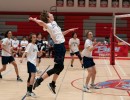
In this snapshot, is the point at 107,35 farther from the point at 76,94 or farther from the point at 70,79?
the point at 76,94

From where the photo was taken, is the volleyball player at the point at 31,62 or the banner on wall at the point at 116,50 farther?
the banner on wall at the point at 116,50

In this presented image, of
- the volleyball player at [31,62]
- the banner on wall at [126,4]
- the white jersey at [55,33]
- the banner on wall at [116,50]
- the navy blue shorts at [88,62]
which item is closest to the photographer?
the white jersey at [55,33]

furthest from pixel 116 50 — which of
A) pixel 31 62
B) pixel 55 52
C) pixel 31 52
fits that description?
pixel 55 52

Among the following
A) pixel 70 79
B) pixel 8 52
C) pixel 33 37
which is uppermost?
pixel 33 37

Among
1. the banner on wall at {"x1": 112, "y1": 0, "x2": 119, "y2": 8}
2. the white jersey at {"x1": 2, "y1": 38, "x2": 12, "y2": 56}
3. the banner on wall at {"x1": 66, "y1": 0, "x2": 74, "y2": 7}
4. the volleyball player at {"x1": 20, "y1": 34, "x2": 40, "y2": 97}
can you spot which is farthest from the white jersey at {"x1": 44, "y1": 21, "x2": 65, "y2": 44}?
the banner on wall at {"x1": 112, "y1": 0, "x2": 119, "y2": 8}

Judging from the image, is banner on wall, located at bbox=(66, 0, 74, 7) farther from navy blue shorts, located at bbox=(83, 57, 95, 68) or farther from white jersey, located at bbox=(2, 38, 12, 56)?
navy blue shorts, located at bbox=(83, 57, 95, 68)

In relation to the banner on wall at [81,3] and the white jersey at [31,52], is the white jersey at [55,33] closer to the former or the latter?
the white jersey at [31,52]

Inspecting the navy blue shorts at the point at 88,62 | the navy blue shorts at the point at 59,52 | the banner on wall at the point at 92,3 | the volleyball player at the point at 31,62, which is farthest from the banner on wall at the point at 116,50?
the navy blue shorts at the point at 59,52

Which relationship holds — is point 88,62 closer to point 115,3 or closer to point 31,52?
point 31,52

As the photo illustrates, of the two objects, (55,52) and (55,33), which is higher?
(55,33)

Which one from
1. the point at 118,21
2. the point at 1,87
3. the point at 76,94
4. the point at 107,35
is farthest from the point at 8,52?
the point at 118,21

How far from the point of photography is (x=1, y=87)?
9977 millimetres

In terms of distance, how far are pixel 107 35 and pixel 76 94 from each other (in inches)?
668

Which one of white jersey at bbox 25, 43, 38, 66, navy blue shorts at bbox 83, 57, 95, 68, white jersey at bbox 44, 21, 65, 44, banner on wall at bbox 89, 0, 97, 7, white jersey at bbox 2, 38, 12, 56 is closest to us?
white jersey at bbox 44, 21, 65, 44
